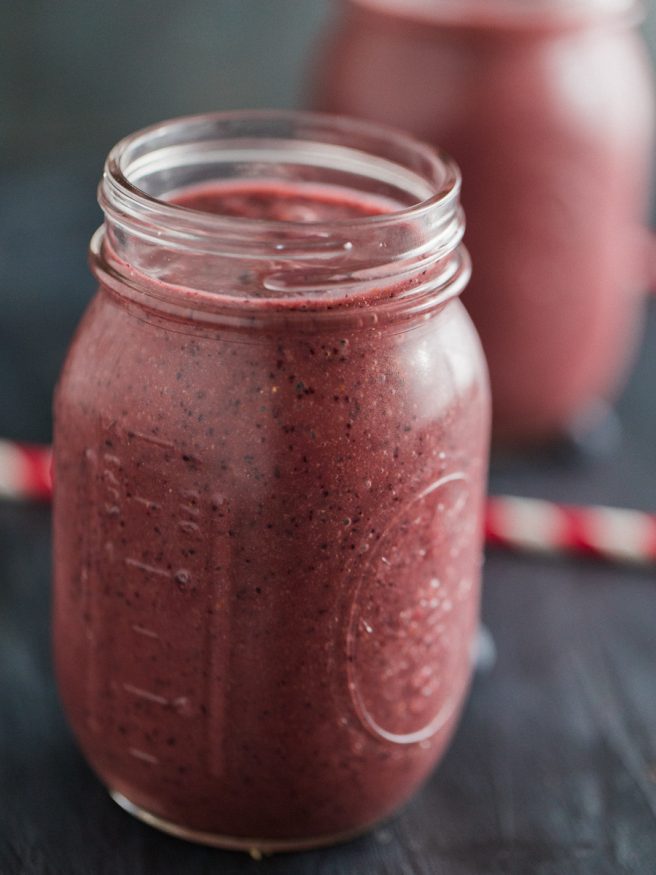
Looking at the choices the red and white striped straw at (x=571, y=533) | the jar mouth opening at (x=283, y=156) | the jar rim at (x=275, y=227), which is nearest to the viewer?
the jar rim at (x=275, y=227)

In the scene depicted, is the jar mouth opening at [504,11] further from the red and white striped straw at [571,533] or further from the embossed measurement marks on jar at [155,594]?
the embossed measurement marks on jar at [155,594]

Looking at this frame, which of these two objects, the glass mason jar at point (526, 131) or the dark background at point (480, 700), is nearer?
the dark background at point (480, 700)

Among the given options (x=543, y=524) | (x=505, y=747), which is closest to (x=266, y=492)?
(x=505, y=747)

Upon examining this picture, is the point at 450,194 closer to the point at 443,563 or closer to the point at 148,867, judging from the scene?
the point at 443,563

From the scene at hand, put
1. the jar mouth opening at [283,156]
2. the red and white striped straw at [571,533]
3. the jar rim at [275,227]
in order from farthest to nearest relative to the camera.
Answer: the red and white striped straw at [571,533]
the jar mouth opening at [283,156]
the jar rim at [275,227]

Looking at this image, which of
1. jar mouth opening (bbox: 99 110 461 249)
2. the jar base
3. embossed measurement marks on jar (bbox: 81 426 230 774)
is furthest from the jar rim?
the jar base

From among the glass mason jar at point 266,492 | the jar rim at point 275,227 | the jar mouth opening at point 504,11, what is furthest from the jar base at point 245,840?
the jar mouth opening at point 504,11

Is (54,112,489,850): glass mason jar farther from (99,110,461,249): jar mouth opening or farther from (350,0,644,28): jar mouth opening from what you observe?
(350,0,644,28): jar mouth opening
